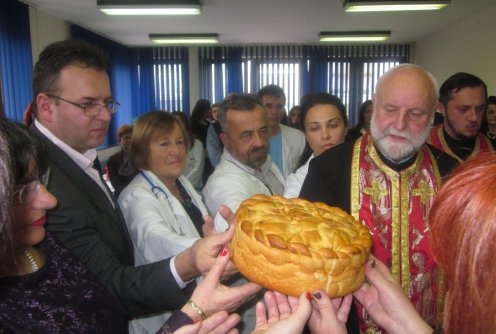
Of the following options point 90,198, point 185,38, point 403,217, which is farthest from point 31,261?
point 185,38

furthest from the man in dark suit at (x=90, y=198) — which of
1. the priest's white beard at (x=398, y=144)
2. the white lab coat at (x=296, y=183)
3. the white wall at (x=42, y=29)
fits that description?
the white wall at (x=42, y=29)

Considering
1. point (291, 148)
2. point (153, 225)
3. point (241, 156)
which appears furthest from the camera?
point (291, 148)

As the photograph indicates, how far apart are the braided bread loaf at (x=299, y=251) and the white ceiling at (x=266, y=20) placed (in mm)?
5450

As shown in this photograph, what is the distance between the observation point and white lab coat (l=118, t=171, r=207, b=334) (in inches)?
67.1

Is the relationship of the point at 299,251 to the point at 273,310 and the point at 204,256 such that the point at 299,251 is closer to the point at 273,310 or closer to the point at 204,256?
the point at 273,310

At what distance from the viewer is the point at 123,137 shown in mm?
4074

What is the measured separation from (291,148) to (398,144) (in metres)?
1.90

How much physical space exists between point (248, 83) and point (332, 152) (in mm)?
8788

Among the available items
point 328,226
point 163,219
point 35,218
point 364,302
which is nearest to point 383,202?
point 364,302

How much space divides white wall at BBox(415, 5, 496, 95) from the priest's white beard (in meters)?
5.41

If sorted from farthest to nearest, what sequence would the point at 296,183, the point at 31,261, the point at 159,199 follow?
the point at 296,183
the point at 159,199
the point at 31,261

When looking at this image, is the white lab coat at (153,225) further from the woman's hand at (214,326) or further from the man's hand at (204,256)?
the woman's hand at (214,326)

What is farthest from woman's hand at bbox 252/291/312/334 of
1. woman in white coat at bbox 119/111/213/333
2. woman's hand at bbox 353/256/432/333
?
woman in white coat at bbox 119/111/213/333

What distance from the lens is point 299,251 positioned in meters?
1.02
